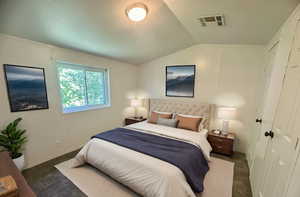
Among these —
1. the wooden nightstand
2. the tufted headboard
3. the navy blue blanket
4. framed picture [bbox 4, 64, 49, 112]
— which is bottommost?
the wooden nightstand

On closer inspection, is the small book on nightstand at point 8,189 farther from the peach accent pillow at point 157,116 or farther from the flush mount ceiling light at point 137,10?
the peach accent pillow at point 157,116

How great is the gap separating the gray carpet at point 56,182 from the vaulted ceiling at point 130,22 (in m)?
2.33

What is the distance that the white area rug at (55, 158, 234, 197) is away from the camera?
190 centimetres

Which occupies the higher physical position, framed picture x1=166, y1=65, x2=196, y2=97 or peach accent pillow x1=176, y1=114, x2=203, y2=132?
framed picture x1=166, y1=65, x2=196, y2=97

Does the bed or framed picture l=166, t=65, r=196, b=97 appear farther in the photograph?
framed picture l=166, t=65, r=196, b=97

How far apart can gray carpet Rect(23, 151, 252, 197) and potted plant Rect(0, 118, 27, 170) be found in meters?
0.32

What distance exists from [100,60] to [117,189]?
116 inches

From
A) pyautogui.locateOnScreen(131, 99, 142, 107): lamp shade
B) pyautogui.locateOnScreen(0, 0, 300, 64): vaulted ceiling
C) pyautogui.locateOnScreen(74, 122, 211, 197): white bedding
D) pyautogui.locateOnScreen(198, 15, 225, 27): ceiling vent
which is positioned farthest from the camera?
pyautogui.locateOnScreen(131, 99, 142, 107): lamp shade

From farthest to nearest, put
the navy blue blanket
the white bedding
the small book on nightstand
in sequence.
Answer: the navy blue blanket, the white bedding, the small book on nightstand

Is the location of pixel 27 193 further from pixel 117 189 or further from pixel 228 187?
pixel 228 187

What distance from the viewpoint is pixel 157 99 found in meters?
4.09

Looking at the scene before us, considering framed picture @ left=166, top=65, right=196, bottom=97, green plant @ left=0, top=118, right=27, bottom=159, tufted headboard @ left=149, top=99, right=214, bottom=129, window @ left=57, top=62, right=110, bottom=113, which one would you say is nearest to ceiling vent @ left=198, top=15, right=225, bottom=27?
framed picture @ left=166, top=65, right=196, bottom=97

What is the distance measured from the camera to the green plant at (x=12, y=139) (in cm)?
203

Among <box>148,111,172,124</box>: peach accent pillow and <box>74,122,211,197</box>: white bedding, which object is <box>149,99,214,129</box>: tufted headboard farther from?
<box>74,122,211,197</box>: white bedding
